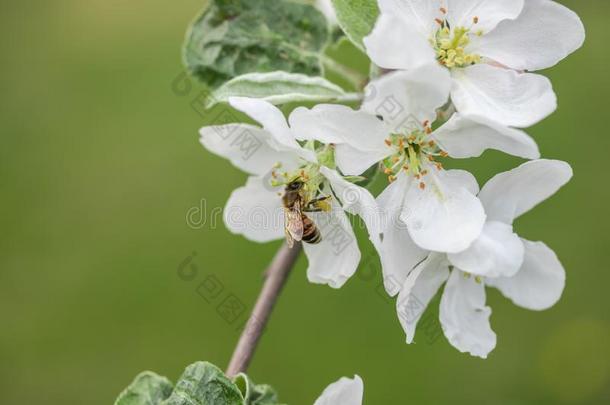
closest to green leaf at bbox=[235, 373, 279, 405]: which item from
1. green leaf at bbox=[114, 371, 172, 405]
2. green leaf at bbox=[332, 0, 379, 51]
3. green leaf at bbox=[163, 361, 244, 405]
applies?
green leaf at bbox=[163, 361, 244, 405]

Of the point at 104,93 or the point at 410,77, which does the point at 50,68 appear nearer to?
the point at 104,93

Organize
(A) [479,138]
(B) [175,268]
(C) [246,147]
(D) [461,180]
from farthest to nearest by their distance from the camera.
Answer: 1. (B) [175,268]
2. (C) [246,147]
3. (D) [461,180]
4. (A) [479,138]

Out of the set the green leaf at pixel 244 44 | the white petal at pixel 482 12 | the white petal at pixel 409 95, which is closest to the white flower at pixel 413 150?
the white petal at pixel 409 95

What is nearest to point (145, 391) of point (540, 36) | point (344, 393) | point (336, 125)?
point (344, 393)

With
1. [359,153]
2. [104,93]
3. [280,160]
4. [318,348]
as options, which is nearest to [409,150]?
[359,153]

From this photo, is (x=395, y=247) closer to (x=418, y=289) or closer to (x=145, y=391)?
(x=418, y=289)

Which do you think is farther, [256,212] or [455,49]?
[256,212]

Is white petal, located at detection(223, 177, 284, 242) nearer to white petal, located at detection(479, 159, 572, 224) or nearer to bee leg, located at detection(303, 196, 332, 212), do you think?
bee leg, located at detection(303, 196, 332, 212)

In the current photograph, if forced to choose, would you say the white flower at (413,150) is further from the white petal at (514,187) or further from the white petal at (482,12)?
the white petal at (482,12)

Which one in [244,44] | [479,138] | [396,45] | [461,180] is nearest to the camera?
[396,45]
